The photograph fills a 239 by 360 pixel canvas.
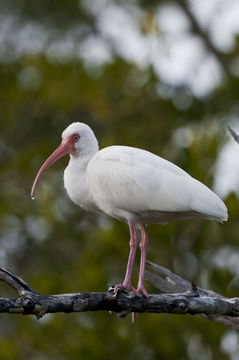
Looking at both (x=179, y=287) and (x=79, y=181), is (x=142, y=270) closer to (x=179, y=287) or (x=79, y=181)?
(x=179, y=287)

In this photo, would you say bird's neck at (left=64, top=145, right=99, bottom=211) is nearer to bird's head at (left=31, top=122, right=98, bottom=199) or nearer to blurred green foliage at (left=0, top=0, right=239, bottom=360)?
bird's head at (left=31, top=122, right=98, bottom=199)

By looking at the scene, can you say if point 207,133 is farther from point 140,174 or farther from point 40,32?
point 40,32

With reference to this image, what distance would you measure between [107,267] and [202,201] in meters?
4.89

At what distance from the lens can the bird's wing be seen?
629cm

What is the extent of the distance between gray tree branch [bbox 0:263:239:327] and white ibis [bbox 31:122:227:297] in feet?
1.45

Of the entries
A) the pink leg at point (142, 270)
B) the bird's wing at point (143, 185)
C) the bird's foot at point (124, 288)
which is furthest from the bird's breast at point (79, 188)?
the bird's foot at point (124, 288)

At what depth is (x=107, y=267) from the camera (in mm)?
10984

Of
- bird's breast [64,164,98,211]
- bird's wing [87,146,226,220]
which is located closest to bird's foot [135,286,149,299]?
bird's wing [87,146,226,220]

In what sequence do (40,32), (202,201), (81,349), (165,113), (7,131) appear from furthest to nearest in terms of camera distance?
(40,32), (7,131), (165,113), (81,349), (202,201)

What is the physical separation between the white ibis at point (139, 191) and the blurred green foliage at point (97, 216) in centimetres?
301

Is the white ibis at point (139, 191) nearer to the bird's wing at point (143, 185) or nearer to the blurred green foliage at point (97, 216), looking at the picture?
the bird's wing at point (143, 185)

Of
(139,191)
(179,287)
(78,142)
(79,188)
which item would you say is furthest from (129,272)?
(78,142)

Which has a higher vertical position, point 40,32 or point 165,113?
point 40,32

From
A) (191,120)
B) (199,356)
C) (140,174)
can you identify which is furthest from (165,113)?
(140,174)
